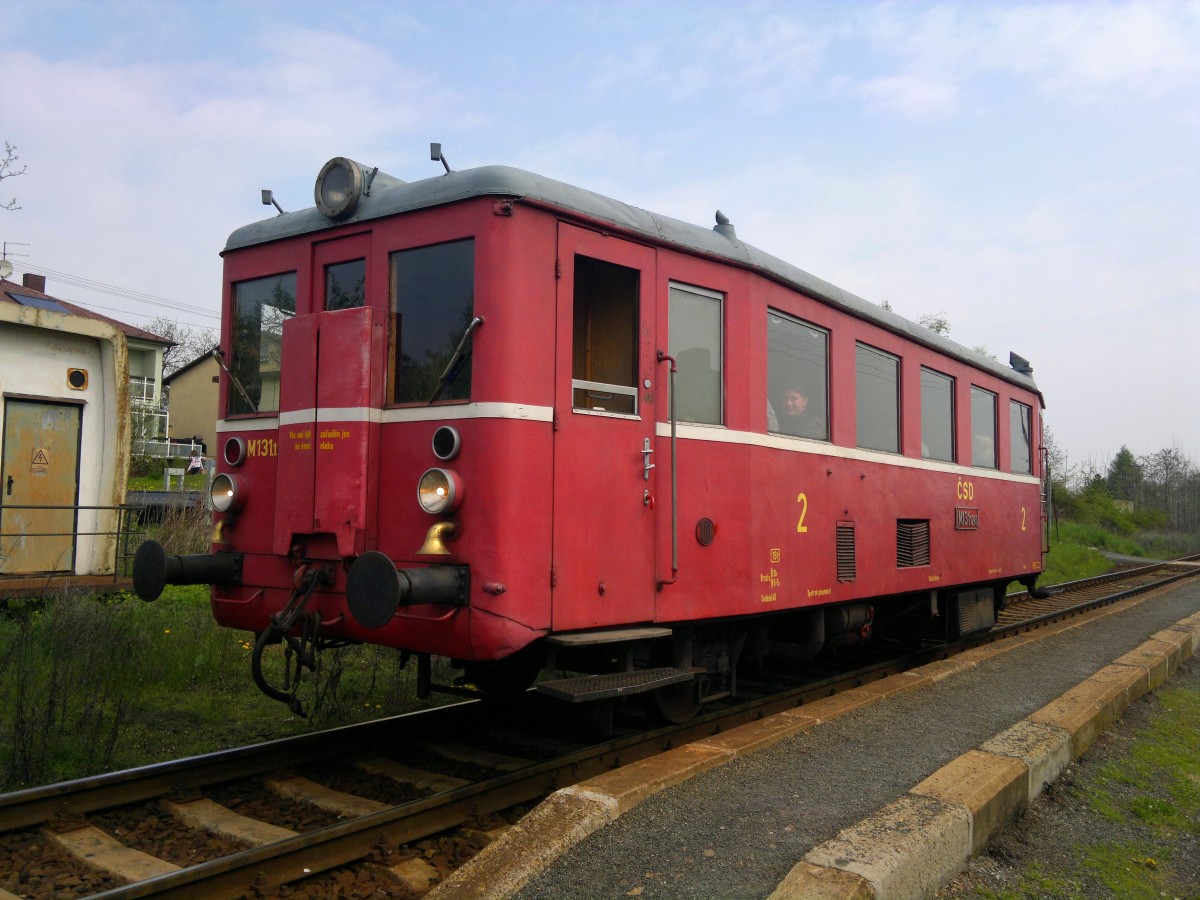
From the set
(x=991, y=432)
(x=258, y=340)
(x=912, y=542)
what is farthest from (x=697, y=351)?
(x=991, y=432)

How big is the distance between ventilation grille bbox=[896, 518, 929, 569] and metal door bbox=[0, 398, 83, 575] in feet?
28.8

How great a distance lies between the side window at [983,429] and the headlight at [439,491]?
6819 millimetres

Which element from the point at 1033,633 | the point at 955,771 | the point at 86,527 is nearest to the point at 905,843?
the point at 955,771

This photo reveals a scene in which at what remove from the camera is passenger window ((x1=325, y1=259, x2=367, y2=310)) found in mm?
5133

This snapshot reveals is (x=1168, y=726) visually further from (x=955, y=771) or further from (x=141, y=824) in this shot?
(x=141, y=824)

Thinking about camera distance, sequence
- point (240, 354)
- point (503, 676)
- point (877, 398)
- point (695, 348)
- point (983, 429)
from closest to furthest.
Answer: point (695, 348)
point (240, 354)
point (503, 676)
point (877, 398)
point (983, 429)

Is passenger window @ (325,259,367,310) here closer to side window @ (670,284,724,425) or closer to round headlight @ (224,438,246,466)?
round headlight @ (224,438,246,466)

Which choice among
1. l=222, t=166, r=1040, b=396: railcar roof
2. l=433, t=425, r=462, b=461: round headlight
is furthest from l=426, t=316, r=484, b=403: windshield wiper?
l=222, t=166, r=1040, b=396: railcar roof

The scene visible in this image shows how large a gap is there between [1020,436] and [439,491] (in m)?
8.87

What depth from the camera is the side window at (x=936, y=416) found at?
335 inches

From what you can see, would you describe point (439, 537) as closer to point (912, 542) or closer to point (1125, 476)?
point (912, 542)

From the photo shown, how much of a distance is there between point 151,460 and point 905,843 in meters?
31.2

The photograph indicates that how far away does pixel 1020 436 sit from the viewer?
36.5 feet

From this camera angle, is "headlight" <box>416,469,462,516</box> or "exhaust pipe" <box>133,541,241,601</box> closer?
"headlight" <box>416,469,462,516</box>
